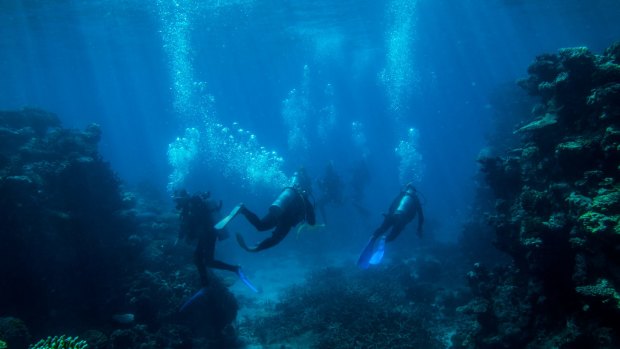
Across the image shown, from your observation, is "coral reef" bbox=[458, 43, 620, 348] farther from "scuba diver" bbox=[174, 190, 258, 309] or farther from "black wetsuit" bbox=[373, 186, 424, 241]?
"scuba diver" bbox=[174, 190, 258, 309]

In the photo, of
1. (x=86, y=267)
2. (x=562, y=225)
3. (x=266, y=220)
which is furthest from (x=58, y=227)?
(x=562, y=225)

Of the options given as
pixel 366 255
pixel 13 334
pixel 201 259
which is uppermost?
pixel 366 255

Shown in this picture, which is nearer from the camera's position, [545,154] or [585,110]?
[585,110]

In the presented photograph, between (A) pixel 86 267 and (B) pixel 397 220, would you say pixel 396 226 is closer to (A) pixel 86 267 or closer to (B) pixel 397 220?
(B) pixel 397 220

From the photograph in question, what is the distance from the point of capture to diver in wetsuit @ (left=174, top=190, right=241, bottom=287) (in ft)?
30.9

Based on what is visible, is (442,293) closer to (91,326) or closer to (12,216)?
(91,326)

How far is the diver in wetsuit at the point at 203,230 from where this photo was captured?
9430 millimetres

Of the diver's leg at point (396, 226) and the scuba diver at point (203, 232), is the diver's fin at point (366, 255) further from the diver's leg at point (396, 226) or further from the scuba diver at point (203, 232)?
the scuba diver at point (203, 232)

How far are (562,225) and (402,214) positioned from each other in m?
4.26

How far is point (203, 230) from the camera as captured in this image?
9.66 meters

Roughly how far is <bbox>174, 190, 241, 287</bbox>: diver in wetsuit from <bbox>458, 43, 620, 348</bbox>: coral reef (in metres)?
6.14

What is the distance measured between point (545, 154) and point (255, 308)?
10.9 metres

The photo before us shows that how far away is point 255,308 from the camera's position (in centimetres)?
1407

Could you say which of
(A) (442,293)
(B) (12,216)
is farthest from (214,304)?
(A) (442,293)
